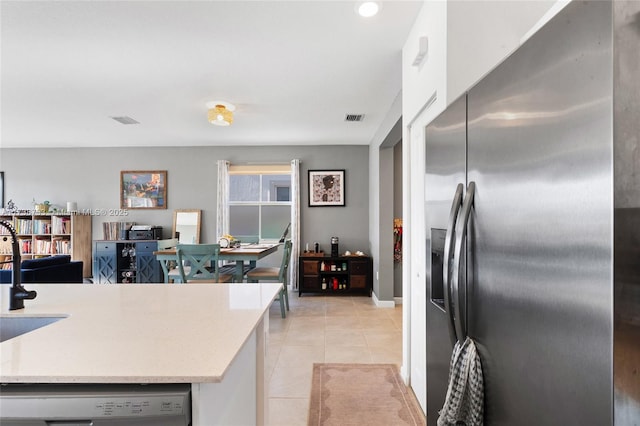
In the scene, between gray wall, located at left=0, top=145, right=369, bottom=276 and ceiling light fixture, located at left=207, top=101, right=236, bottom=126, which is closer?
ceiling light fixture, located at left=207, top=101, right=236, bottom=126

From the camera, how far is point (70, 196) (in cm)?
577

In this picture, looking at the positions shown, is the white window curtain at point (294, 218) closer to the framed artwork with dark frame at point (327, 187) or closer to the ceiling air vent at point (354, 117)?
the framed artwork with dark frame at point (327, 187)

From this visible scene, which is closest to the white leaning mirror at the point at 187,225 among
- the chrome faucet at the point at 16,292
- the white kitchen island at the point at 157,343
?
the white kitchen island at the point at 157,343

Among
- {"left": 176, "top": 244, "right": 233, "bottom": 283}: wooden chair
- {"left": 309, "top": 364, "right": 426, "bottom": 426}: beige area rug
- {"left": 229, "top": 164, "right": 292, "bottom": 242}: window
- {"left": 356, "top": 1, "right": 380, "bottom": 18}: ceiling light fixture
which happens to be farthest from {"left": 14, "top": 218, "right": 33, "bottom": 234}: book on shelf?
{"left": 356, "top": 1, "right": 380, "bottom": 18}: ceiling light fixture

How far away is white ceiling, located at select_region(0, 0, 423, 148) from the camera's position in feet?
6.73

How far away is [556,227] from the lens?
60 cm

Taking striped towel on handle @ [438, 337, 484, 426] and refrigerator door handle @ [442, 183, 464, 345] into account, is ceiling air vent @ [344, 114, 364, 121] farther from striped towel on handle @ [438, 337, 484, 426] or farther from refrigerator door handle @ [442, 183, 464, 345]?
striped towel on handle @ [438, 337, 484, 426]

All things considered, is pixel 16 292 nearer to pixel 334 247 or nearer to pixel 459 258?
pixel 459 258

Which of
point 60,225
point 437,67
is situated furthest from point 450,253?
point 60,225

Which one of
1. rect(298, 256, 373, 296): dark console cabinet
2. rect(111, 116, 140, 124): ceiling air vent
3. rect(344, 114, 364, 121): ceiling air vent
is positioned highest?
rect(344, 114, 364, 121): ceiling air vent

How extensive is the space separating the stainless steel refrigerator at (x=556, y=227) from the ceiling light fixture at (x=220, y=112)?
10.2 ft

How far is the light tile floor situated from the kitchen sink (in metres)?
0.99

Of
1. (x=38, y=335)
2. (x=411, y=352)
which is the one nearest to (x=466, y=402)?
(x=38, y=335)

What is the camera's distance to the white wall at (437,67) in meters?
1.62
